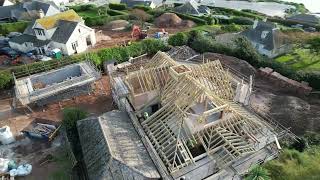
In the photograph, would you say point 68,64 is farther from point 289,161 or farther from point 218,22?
point 218,22

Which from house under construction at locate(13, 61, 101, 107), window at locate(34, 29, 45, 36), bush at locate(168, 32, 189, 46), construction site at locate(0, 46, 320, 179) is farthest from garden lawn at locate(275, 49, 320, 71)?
window at locate(34, 29, 45, 36)

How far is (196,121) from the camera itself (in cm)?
2377

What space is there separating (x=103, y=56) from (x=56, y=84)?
331 inches

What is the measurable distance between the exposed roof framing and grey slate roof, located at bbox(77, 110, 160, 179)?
1.31 m

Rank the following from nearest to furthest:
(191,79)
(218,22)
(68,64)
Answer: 1. (191,79)
2. (68,64)
3. (218,22)

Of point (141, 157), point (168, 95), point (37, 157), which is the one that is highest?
point (168, 95)

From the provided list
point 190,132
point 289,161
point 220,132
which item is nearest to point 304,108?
point 289,161

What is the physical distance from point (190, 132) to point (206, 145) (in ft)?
5.00

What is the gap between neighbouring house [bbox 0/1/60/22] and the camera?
57625mm

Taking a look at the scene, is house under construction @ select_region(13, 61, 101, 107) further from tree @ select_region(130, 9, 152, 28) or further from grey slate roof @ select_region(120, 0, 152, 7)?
grey slate roof @ select_region(120, 0, 152, 7)

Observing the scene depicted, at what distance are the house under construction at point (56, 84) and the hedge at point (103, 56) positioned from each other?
1.41 meters

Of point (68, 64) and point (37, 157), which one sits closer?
point (37, 157)

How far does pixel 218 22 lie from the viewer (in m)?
60.3

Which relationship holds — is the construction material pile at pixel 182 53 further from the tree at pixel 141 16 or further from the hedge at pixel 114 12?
the hedge at pixel 114 12
